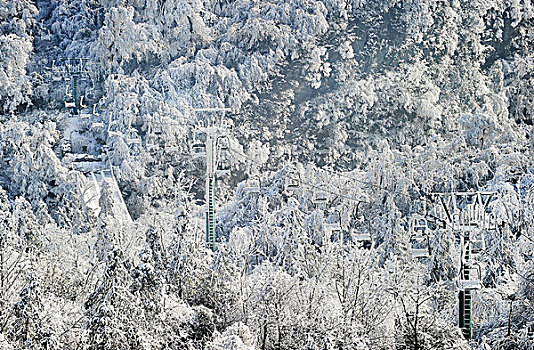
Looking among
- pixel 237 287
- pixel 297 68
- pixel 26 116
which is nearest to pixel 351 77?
pixel 297 68

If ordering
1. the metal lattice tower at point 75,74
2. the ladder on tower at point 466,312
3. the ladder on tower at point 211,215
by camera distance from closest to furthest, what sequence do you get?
the ladder on tower at point 466,312, the ladder on tower at point 211,215, the metal lattice tower at point 75,74

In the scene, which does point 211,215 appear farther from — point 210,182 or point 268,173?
point 268,173

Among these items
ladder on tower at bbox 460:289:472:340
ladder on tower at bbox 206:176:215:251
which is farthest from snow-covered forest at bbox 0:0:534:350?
ladder on tower at bbox 206:176:215:251

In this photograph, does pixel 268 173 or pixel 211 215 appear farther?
pixel 268 173

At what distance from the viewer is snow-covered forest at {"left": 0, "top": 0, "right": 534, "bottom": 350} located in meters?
8.05

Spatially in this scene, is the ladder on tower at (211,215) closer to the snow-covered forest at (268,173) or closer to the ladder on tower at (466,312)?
the snow-covered forest at (268,173)

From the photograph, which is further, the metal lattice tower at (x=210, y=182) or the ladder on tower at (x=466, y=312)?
the metal lattice tower at (x=210, y=182)

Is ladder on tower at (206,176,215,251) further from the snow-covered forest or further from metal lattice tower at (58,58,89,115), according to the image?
metal lattice tower at (58,58,89,115)

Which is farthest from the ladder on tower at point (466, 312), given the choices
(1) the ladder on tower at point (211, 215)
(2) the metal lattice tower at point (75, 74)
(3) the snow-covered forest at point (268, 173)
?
(2) the metal lattice tower at point (75, 74)

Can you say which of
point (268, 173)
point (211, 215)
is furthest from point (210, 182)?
Answer: point (268, 173)

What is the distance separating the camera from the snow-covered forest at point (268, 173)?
8047 mm

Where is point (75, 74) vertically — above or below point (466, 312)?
below

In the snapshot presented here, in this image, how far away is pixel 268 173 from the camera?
57.6ft

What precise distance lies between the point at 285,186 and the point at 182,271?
6.80 metres
